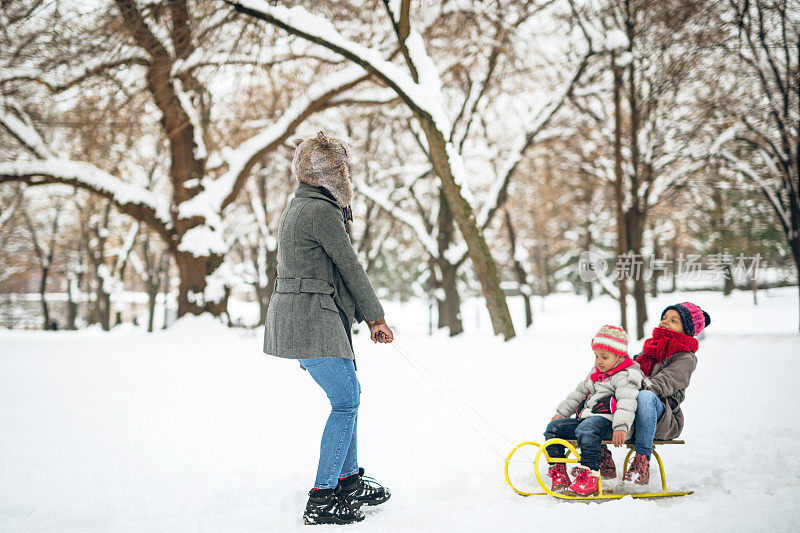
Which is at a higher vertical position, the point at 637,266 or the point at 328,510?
the point at 637,266

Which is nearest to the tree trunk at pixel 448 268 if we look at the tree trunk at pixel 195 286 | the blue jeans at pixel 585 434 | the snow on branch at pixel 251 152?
the snow on branch at pixel 251 152

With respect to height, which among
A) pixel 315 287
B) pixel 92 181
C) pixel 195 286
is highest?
pixel 92 181

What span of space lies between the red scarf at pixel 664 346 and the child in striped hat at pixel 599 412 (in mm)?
358

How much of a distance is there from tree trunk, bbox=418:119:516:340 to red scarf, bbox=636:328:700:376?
14.9 ft

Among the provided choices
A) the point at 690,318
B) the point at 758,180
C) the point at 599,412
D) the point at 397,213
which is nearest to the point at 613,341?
the point at 599,412

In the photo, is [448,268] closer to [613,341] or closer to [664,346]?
[664,346]

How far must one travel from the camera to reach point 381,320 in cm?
301

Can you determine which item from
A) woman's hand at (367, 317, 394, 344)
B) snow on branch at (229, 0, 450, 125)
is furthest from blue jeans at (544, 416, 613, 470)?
snow on branch at (229, 0, 450, 125)

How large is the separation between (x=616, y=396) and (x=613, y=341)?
0.33 m

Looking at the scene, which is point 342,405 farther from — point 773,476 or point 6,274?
point 6,274

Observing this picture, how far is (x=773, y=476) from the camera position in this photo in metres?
3.58

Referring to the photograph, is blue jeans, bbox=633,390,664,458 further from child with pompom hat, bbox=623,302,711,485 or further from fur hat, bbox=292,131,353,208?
fur hat, bbox=292,131,353,208

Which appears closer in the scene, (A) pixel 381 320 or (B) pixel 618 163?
(A) pixel 381 320

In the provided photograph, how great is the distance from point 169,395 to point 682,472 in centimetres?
521
